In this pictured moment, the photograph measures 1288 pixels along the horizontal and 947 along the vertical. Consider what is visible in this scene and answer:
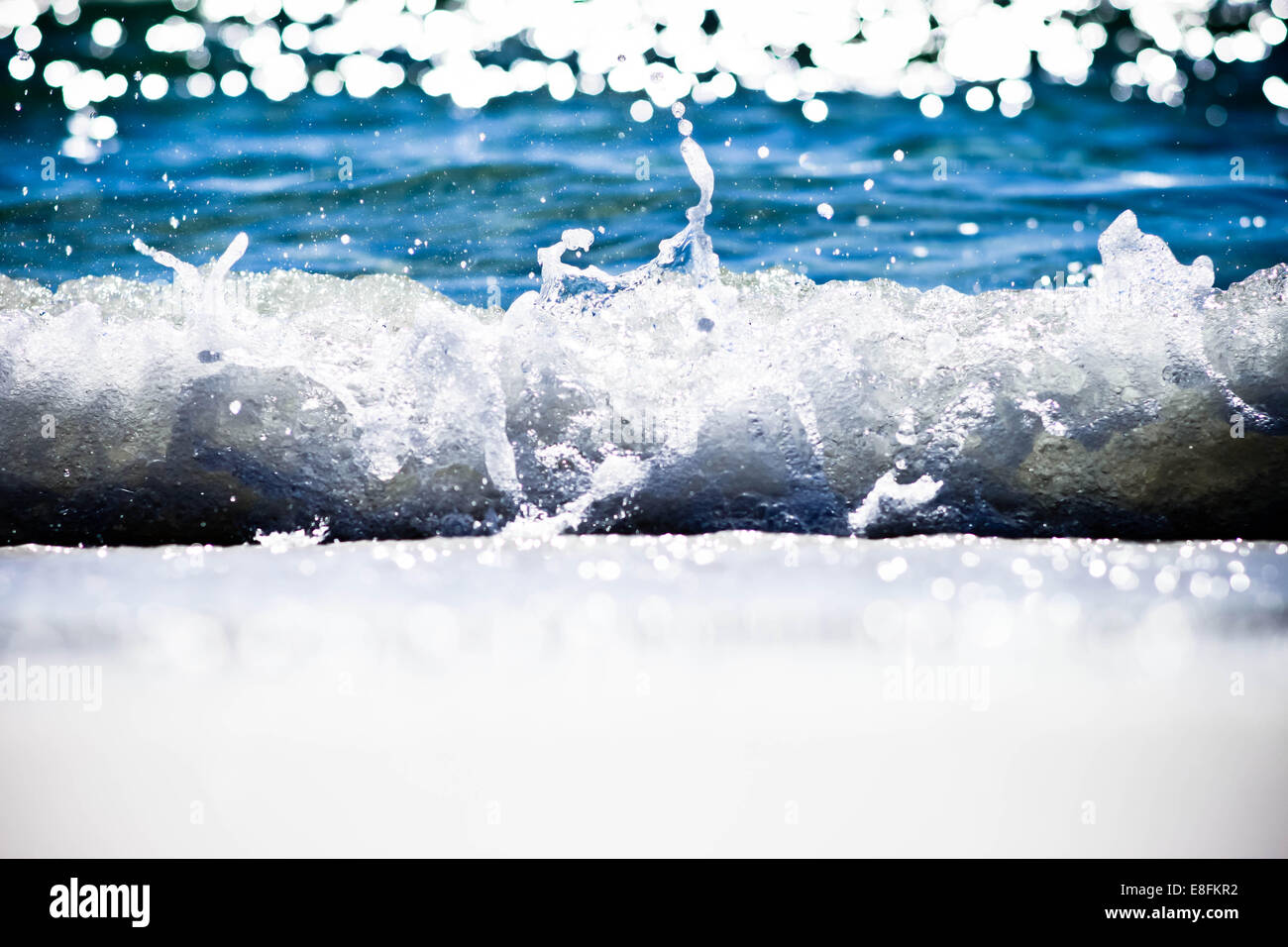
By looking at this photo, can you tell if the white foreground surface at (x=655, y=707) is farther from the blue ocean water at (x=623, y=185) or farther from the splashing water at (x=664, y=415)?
the blue ocean water at (x=623, y=185)

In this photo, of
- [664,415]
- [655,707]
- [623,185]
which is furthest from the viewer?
[623,185]

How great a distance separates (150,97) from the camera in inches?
87.7

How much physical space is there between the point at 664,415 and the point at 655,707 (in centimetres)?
75

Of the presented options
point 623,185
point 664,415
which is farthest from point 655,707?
point 623,185

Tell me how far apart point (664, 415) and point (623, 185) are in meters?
0.82

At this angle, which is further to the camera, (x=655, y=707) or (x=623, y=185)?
(x=623, y=185)

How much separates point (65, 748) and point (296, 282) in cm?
144

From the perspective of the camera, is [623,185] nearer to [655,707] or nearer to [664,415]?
[664,415]

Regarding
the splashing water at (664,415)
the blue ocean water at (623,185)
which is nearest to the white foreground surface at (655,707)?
the splashing water at (664,415)

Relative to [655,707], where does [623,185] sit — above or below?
above

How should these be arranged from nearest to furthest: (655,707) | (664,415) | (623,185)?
(655,707)
(664,415)
(623,185)

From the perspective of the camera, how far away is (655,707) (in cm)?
94

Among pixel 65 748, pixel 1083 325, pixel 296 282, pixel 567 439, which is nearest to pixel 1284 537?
pixel 1083 325

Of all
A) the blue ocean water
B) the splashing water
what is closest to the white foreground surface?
the splashing water
